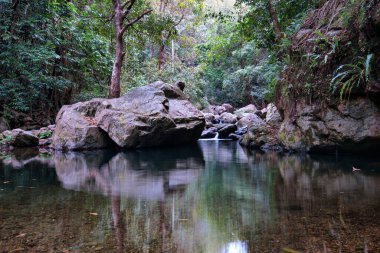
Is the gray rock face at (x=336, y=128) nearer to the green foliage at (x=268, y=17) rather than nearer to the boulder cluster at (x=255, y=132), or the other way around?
the boulder cluster at (x=255, y=132)

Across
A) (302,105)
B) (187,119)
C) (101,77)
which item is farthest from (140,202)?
(101,77)

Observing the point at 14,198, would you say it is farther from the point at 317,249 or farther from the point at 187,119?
the point at 187,119

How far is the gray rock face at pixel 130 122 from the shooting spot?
950 centimetres

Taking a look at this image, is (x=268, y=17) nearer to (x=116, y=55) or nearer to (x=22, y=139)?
(x=116, y=55)

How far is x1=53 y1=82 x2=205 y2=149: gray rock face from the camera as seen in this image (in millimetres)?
9500

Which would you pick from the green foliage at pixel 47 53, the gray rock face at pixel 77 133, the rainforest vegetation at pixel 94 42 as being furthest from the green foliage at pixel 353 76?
the green foliage at pixel 47 53

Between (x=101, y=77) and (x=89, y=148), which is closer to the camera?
(x=89, y=148)

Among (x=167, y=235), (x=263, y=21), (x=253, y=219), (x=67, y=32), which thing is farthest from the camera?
(x=67, y=32)

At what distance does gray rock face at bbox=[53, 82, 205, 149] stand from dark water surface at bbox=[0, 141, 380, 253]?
3.64 meters

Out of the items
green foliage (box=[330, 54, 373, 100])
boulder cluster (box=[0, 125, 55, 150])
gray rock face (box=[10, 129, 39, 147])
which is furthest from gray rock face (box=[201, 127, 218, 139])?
green foliage (box=[330, 54, 373, 100])

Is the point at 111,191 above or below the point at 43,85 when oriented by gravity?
below

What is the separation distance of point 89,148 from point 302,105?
6.50m

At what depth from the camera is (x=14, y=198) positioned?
366cm

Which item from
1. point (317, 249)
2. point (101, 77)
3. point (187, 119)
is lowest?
point (317, 249)
